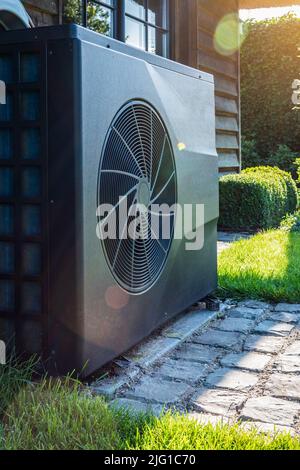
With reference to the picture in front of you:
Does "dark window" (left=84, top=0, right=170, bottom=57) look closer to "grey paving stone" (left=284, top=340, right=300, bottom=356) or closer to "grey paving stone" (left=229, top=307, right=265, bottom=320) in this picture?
"grey paving stone" (left=229, top=307, right=265, bottom=320)

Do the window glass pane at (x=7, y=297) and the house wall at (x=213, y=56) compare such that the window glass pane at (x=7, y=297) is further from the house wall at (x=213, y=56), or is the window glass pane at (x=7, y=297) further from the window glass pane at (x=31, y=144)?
the house wall at (x=213, y=56)

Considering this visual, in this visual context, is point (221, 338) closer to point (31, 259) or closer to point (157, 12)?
point (31, 259)

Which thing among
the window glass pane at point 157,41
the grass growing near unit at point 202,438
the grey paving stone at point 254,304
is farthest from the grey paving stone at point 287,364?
the window glass pane at point 157,41

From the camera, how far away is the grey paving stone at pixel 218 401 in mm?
1884

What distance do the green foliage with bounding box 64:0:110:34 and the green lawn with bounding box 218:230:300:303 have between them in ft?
5.39

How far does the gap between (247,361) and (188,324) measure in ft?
1.56

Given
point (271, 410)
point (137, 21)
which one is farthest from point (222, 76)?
point (271, 410)

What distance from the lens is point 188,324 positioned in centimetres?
278

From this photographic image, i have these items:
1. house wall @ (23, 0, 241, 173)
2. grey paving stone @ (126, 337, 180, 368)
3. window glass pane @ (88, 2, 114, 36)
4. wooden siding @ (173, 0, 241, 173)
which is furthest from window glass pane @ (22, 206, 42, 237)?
wooden siding @ (173, 0, 241, 173)

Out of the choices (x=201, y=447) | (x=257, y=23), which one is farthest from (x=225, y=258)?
(x=257, y=23)

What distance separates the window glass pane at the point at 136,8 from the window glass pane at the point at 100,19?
254 mm

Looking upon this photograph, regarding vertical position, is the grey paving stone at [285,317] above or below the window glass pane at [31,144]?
below

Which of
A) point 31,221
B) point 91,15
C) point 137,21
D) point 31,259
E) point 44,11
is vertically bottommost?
point 31,259
